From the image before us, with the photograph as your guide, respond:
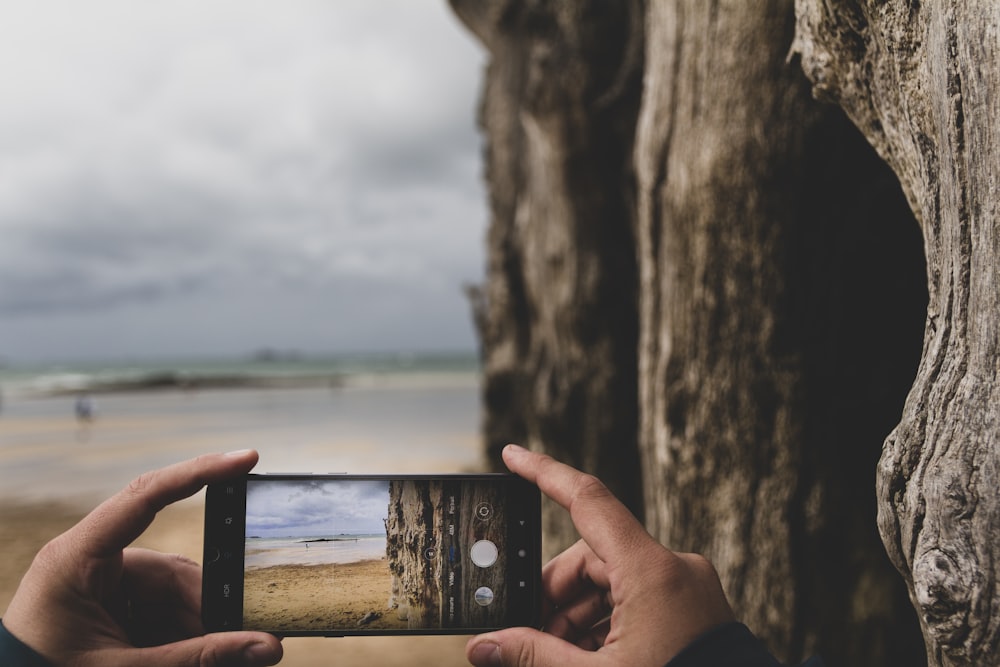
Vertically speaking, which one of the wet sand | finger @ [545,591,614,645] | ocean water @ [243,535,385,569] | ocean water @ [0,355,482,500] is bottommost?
ocean water @ [0,355,482,500]

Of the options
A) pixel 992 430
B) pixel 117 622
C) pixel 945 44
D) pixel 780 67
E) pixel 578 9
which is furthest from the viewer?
pixel 578 9

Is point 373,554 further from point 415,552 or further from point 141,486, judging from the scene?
point 141,486

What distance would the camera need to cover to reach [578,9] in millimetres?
3557

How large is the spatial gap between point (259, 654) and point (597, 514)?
71cm

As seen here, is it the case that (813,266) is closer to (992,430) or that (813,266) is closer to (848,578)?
(848,578)

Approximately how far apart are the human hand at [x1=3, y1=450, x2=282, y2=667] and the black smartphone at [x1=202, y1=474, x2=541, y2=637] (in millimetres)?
93

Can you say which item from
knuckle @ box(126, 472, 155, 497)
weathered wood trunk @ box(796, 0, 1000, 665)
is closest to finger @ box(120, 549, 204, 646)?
knuckle @ box(126, 472, 155, 497)

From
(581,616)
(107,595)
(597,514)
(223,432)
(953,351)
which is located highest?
(953,351)

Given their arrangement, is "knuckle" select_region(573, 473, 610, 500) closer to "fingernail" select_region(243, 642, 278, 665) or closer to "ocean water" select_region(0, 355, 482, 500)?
"fingernail" select_region(243, 642, 278, 665)

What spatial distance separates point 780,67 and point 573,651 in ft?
6.40

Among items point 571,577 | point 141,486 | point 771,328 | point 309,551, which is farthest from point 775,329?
point 141,486

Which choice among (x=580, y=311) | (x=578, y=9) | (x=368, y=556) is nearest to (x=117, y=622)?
→ (x=368, y=556)

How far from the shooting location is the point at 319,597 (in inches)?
57.2

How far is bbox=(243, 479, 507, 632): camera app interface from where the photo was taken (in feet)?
4.73
